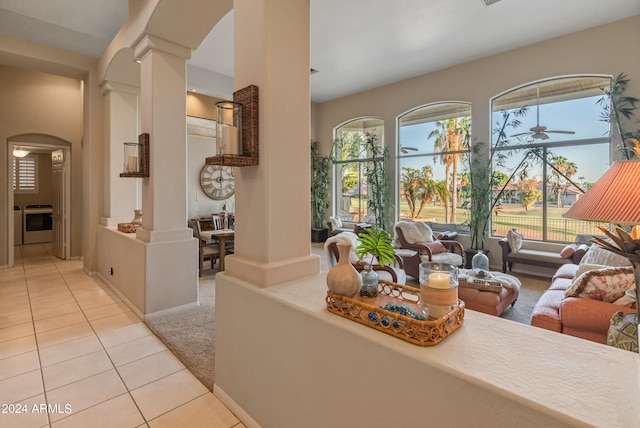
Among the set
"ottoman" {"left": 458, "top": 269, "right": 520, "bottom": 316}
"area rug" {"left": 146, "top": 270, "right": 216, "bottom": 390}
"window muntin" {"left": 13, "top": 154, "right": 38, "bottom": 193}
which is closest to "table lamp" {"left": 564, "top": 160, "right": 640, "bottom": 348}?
"ottoman" {"left": 458, "top": 269, "right": 520, "bottom": 316}

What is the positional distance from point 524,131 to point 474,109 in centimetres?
95

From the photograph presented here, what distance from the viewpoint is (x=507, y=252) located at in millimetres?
5191

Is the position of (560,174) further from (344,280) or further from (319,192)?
(344,280)

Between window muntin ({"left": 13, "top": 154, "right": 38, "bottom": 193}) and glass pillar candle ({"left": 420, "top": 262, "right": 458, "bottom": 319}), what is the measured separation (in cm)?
1006

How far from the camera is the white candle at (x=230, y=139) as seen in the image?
68.7 inches

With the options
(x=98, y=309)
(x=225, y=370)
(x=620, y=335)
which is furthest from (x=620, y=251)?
(x=98, y=309)

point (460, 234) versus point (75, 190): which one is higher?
point (75, 190)

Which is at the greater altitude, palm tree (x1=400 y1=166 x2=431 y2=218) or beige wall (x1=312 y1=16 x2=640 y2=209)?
beige wall (x1=312 y1=16 x2=640 y2=209)

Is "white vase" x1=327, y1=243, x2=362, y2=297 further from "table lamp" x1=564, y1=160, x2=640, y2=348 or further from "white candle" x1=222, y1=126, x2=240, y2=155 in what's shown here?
"table lamp" x1=564, y1=160, x2=640, y2=348

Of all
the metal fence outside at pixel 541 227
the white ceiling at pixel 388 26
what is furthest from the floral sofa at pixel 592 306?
the white ceiling at pixel 388 26

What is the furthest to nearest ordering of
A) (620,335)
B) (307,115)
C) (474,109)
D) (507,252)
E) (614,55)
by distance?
(474,109) < (507,252) < (614,55) < (307,115) < (620,335)

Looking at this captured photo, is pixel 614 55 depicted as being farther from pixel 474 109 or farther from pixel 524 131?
pixel 474 109

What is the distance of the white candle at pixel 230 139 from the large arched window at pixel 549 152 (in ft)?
17.8

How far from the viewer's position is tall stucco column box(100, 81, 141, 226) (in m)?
4.61
